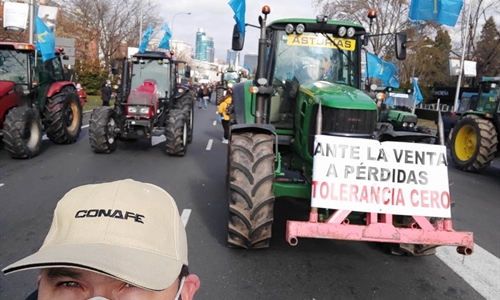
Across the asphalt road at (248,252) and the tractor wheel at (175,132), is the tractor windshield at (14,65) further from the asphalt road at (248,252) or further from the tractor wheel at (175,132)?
the tractor wheel at (175,132)

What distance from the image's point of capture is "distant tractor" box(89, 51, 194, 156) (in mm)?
9820

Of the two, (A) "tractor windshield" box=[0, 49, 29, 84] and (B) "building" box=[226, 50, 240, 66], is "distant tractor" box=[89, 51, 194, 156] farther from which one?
(B) "building" box=[226, 50, 240, 66]

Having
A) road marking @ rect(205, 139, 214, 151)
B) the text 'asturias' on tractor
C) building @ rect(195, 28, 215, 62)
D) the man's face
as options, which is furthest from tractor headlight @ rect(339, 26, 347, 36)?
building @ rect(195, 28, 215, 62)

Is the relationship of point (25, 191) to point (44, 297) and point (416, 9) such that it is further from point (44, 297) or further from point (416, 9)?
point (416, 9)

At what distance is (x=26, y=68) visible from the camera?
32.0ft

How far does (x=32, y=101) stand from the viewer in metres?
9.91

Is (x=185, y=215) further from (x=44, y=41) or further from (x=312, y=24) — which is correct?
(x=44, y=41)

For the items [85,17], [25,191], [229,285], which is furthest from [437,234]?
[85,17]

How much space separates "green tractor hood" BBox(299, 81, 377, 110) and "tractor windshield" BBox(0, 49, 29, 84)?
737 centimetres

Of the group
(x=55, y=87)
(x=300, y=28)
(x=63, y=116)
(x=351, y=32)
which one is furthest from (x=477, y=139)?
(x=55, y=87)

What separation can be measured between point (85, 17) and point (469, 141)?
28.5 meters

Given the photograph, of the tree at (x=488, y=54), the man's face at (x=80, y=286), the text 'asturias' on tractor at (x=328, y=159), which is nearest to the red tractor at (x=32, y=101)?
the text 'asturias' on tractor at (x=328, y=159)

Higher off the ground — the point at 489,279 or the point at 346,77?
the point at 346,77

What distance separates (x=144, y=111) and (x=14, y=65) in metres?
3.03
